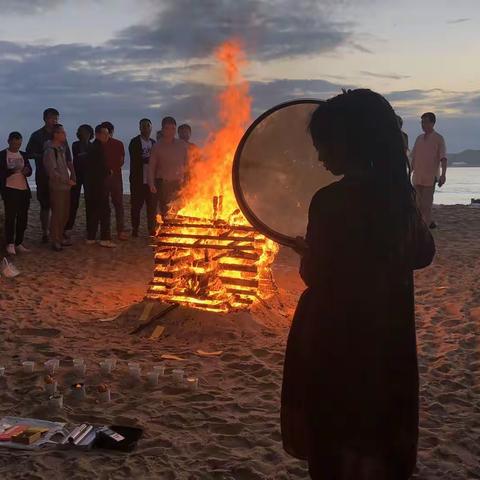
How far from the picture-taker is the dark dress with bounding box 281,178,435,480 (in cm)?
227

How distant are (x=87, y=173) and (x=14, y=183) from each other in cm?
145

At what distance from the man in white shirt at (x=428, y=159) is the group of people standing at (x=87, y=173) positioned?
469cm

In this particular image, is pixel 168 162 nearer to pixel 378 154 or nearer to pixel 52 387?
pixel 52 387

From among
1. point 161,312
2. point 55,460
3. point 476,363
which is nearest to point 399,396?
point 55,460

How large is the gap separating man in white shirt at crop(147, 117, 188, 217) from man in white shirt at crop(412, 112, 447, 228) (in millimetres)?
4795

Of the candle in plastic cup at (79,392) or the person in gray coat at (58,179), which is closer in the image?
the candle in plastic cup at (79,392)

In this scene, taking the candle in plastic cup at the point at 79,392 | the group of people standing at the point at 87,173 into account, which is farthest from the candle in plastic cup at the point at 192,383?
the group of people standing at the point at 87,173

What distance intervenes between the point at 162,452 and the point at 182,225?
13.3ft

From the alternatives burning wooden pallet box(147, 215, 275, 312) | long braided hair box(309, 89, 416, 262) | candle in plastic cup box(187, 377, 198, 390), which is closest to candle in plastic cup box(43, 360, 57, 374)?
candle in plastic cup box(187, 377, 198, 390)

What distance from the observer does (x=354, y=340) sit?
2.35 meters

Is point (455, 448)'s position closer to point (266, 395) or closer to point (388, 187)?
point (266, 395)

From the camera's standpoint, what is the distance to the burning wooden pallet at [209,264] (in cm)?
734

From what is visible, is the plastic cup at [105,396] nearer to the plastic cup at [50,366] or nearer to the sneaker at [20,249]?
the plastic cup at [50,366]

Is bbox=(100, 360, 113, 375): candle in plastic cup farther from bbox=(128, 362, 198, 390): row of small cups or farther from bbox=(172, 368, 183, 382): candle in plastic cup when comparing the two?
bbox=(172, 368, 183, 382): candle in plastic cup
